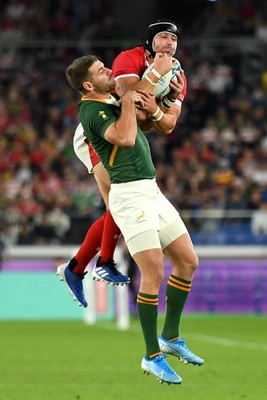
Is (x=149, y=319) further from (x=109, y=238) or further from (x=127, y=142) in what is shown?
(x=127, y=142)

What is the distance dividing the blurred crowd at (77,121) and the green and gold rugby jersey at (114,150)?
12.7 metres

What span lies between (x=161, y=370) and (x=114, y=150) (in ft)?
5.55

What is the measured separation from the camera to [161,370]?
8.57 meters

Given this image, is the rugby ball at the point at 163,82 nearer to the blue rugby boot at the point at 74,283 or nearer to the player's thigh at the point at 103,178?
the player's thigh at the point at 103,178

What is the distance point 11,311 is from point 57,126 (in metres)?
5.54

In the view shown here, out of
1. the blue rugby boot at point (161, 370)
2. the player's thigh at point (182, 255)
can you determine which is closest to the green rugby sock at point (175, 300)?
the player's thigh at point (182, 255)

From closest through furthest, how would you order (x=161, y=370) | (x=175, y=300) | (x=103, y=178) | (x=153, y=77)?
(x=161, y=370), (x=153, y=77), (x=175, y=300), (x=103, y=178)

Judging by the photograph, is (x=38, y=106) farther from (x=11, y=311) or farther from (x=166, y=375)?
(x=166, y=375)

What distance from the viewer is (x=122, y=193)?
29.0 ft

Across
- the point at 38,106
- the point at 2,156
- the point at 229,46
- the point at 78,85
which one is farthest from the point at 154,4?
the point at 78,85

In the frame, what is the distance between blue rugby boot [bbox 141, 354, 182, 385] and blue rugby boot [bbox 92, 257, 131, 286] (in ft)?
2.16

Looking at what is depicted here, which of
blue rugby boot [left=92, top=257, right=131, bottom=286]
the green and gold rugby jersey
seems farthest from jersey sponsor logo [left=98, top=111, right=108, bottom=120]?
blue rugby boot [left=92, top=257, right=131, bottom=286]

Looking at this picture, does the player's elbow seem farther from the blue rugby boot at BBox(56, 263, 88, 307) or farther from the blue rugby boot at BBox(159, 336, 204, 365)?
the blue rugby boot at BBox(159, 336, 204, 365)

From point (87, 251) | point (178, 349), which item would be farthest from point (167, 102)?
point (178, 349)
